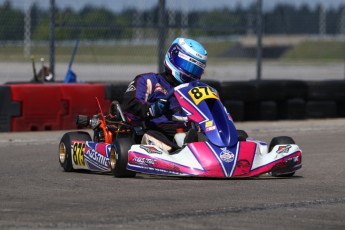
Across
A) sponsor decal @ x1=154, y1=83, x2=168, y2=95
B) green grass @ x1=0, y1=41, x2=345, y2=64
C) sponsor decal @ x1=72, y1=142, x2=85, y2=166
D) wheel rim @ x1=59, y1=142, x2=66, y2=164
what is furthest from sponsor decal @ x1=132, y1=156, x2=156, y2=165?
green grass @ x1=0, y1=41, x2=345, y2=64

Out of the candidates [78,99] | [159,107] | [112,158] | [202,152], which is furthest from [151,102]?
[78,99]

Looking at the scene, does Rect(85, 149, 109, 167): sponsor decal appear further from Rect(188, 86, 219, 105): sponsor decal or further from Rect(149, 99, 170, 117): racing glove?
Rect(188, 86, 219, 105): sponsor decal

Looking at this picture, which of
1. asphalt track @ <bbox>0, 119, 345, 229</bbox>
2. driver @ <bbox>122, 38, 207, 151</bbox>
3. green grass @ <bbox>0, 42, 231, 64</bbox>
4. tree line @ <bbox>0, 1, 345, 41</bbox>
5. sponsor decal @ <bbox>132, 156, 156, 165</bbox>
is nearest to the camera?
asphalt track @ <bbox>0, 119, 345, 229</bbox>

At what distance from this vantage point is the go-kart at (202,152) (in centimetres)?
827

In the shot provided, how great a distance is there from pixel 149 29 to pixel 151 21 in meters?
0.14

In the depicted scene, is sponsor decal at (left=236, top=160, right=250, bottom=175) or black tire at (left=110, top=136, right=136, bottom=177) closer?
sponsor decal at (left=236, top=160, right=250, bottom=175)

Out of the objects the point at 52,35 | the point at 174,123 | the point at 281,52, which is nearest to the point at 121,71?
the point at 52,35

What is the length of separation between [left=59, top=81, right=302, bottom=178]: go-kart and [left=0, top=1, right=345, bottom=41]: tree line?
6.50 metres

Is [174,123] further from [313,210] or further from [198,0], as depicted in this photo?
[198,0]

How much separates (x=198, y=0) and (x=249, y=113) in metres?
2.66

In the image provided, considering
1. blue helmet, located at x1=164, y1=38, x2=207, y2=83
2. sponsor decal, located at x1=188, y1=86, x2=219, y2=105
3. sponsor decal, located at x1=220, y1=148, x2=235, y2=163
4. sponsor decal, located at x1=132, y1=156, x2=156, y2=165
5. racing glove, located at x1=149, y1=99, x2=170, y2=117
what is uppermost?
blue helmet, located at x1=164, y1=38, x2=207, y2=83

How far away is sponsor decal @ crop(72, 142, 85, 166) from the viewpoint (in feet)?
30.5

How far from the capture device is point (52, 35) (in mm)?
15383

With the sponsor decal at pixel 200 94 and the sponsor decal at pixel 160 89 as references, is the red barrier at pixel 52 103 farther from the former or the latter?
the sponsor decal at pixel 200 94
